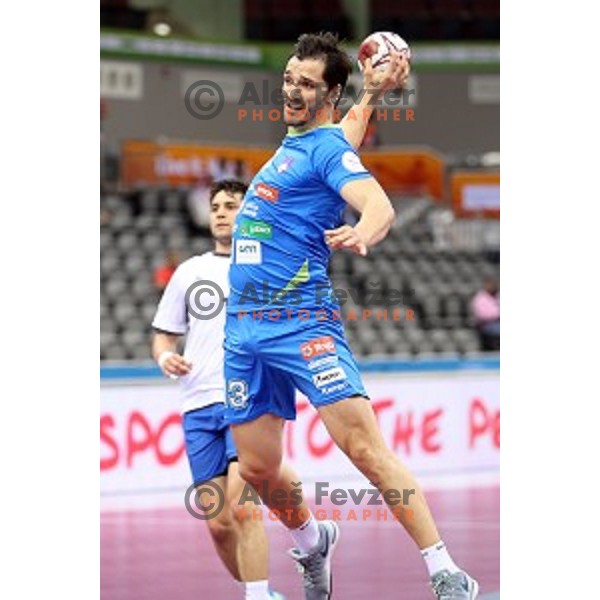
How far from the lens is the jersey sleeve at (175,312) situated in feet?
33.2

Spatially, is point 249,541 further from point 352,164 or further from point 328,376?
point 352,164

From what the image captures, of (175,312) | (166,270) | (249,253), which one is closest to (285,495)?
(249,253)

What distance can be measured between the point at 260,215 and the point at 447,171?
25.8 metres

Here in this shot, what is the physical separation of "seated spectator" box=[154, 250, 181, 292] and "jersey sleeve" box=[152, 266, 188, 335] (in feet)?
40.1

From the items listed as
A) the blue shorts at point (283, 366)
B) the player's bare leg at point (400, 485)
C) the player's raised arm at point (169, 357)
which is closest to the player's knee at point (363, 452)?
the player's bare leg at point (400, 485)

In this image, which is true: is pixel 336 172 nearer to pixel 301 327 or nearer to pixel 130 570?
pixel 301 327

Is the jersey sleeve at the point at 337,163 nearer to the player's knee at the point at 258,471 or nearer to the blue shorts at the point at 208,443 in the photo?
the player's knee at the point at 258,471

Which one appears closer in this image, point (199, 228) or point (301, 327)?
point (301, 327)

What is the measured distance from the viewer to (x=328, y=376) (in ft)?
27.9

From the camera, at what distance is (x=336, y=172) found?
8.36 metres

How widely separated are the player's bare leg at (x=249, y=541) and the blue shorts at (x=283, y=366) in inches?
31.1

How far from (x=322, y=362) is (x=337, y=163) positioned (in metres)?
0.91
